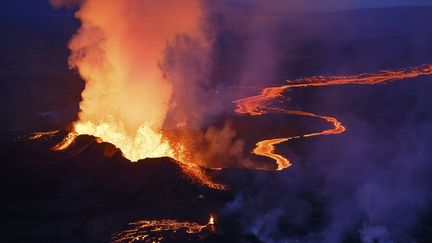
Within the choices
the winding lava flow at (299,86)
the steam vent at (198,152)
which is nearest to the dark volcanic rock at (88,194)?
the steam vent at (198,152)

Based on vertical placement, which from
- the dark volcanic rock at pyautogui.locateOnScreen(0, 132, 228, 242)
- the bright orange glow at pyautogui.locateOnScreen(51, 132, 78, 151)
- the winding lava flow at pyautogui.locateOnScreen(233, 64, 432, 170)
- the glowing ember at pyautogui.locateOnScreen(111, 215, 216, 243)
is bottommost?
the glowing ember at pyautogui.locateOnScreen(111, 215, 216, 243)

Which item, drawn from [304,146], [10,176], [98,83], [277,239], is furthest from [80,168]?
[304,146]

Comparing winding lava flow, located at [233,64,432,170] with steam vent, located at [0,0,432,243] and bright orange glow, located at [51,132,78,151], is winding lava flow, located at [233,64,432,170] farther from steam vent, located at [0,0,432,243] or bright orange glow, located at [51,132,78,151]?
bright orange glow, located at [51,132,78,151]

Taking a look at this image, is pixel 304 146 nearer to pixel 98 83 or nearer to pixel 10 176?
pixel 98 83

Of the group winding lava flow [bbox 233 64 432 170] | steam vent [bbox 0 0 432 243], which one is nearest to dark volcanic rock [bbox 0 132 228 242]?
steam vent [bbox 0 0 432 243]

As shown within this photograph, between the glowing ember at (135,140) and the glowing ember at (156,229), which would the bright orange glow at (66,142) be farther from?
the glowing ember at (156,229)

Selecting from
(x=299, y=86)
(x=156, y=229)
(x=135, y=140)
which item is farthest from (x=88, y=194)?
(x=299, y=86)
